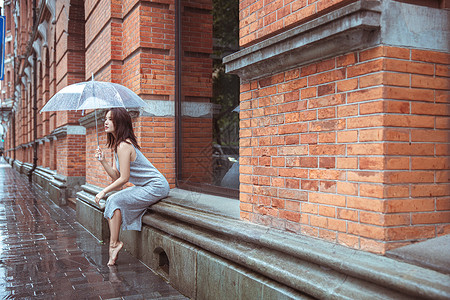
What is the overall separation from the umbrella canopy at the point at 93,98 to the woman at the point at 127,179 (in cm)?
24

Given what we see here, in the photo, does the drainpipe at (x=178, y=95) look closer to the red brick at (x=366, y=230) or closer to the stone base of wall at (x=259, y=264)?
the stone base of wall at (x=259, y=264)

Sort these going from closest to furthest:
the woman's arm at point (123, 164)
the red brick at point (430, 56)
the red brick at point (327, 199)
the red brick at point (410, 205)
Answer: the red brick at point (410, 205)
the red brick at point (430, 56)
the red brick at point (327, 199)
the woman's arm at point (123, 164)

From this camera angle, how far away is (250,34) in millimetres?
3719

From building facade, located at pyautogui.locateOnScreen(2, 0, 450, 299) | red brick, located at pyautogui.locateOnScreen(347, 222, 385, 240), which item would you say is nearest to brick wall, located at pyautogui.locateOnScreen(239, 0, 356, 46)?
building facade, located at pyautogui.locateOnScreen(2, 0, 450, 299)

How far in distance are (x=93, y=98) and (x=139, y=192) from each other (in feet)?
3.99

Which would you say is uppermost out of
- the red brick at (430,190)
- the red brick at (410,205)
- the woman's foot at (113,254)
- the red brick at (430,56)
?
the red brick at (430,56)

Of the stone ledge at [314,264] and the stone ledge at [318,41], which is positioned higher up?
the stone ledge at [318,41]

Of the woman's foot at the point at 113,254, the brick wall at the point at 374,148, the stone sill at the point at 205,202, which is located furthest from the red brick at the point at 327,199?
the woman's foot at the point at 113,254

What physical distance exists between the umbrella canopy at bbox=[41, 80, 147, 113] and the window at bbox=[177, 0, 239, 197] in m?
0.84

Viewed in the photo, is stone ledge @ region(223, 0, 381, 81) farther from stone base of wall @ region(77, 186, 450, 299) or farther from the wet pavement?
the wet pavement

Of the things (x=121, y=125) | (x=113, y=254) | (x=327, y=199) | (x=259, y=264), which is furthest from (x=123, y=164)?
(x=327, y=199)

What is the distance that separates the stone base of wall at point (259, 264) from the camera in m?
2.27

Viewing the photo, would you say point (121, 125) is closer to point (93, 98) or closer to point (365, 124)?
point (93, 98)

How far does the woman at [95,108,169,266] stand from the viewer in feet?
16.8
